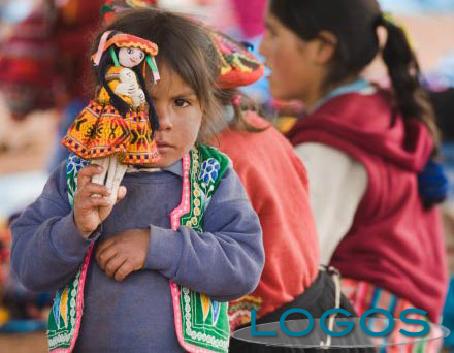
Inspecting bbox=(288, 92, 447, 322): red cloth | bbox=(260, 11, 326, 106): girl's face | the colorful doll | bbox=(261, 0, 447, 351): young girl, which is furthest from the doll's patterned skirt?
bbox=(260, 11, 326, 106): girl's face

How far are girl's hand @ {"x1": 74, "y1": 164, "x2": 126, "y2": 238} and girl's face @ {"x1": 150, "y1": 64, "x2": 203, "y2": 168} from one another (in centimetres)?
13

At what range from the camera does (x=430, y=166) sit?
304 centimetres

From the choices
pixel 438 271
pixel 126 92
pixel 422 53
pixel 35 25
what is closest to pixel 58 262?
pixel 126 92

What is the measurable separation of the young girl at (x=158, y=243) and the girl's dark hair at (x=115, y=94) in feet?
0.10

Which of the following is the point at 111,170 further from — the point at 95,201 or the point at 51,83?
the point at 51,83

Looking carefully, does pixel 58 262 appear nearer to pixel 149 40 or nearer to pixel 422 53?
pixel 149 40

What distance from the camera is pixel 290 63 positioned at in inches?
118

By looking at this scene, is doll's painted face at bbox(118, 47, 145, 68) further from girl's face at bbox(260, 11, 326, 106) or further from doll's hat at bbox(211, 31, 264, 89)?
girl's face at bbox(260, 11, 326, 106)

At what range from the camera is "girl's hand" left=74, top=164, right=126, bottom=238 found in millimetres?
1630

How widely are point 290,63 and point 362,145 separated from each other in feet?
1.22

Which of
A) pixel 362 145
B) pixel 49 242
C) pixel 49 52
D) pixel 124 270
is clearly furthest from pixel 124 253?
pixel 49 52

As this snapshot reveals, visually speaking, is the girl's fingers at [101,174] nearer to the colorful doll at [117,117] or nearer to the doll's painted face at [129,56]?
the colorful doll at [117,117]

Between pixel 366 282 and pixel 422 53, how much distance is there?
7806 mm

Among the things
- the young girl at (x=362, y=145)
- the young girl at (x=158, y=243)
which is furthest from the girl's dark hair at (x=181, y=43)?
the young girl at (x=362, y=145)
